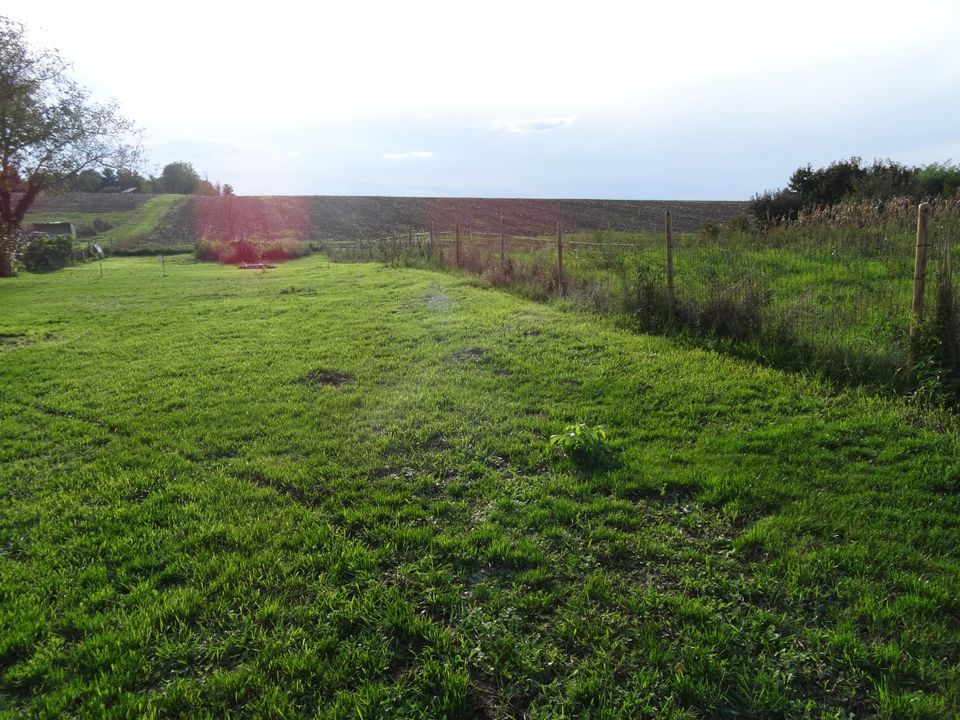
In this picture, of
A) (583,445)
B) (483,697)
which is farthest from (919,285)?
(483,697)

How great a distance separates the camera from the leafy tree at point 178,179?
86.8m

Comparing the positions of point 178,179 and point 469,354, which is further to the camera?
point 178,179

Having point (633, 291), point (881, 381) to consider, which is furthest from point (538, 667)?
point (633, 291)

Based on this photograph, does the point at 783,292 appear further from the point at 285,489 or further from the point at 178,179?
the point at 178,179

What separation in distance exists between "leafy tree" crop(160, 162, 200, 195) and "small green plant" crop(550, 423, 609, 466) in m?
94.7

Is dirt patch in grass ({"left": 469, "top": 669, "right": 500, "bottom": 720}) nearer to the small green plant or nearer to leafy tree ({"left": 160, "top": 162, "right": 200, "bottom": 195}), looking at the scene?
the small green plant

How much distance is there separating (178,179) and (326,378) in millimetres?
95353

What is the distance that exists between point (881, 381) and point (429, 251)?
54.7 feet

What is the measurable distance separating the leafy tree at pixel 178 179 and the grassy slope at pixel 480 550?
91939mm

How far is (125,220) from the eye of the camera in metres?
55.9

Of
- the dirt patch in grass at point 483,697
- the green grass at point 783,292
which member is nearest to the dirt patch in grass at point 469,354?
the green grass at point 783,292

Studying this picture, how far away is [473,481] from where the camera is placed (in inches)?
175

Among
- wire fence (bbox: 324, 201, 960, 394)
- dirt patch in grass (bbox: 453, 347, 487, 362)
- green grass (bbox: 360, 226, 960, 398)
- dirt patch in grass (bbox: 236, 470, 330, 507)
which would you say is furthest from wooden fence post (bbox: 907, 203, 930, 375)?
dirt patch in grass (bbox: 236, 470, 330, 507)

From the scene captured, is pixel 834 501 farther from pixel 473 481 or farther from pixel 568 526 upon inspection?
pixel 473 481
